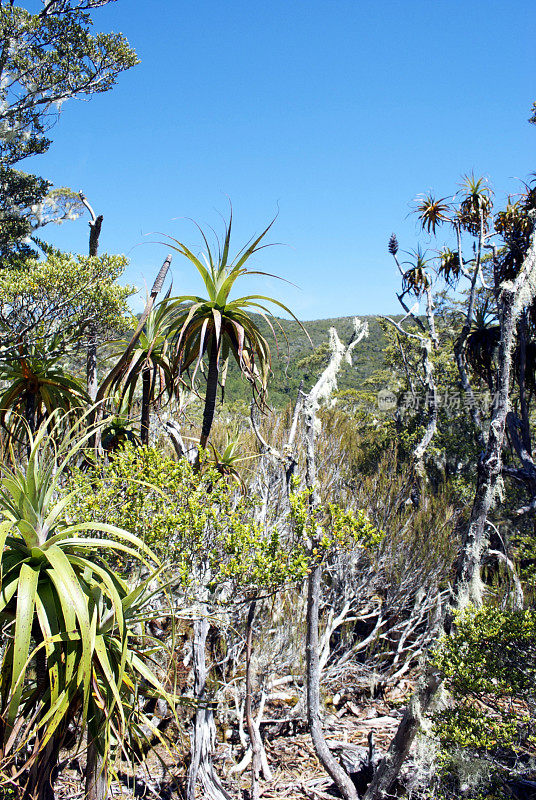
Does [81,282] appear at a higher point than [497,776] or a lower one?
higher

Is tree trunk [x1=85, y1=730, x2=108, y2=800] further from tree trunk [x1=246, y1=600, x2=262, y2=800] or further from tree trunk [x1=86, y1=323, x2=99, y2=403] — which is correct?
tree trunk [x1=86, y1=323, x2=99, y2=403]

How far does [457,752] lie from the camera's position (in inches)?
157

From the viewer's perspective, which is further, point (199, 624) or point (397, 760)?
point (199, 624)

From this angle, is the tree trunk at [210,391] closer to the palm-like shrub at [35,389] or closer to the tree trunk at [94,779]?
the palm-like shrub at [35,389]

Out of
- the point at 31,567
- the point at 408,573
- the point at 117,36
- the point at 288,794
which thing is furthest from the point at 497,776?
the point at 117,36

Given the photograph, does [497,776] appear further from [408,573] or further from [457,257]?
[457,257]

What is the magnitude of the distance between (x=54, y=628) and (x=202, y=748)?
10.5 ft

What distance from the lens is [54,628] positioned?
2180 millimetres

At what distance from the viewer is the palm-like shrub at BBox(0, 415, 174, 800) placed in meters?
2.05

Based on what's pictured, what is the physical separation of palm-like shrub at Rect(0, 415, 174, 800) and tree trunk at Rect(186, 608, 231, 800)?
184 cm

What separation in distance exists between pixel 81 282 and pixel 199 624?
220 inches

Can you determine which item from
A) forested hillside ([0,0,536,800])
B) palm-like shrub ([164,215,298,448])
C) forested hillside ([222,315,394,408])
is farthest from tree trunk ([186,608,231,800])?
forested hillside ([222,315,394,408])

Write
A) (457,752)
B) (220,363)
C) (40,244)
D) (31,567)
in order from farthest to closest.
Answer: (40,244) → (220,363) → (457,752) → (31,567)

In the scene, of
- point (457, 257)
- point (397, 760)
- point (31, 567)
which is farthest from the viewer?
point (457, 257)
